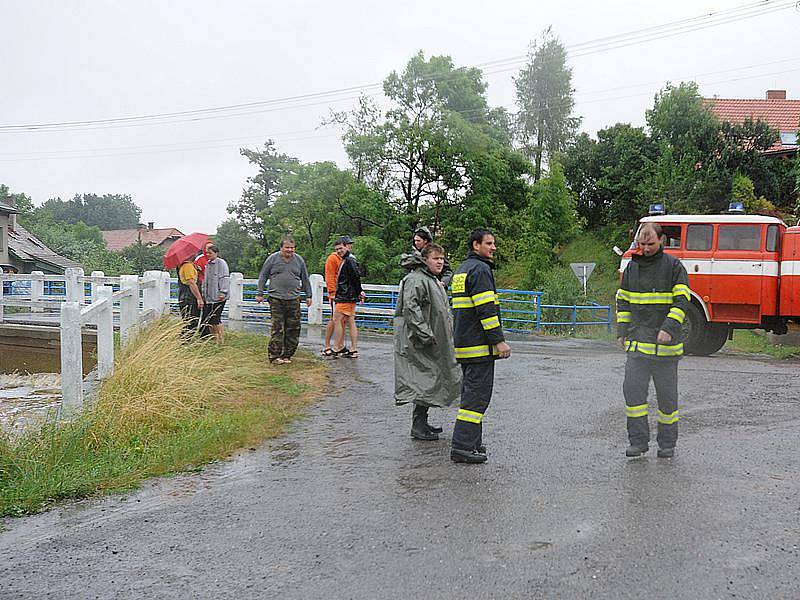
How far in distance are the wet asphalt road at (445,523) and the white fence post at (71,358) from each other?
186 cm

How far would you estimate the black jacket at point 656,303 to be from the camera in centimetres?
642

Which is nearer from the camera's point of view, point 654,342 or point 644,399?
point 654,342

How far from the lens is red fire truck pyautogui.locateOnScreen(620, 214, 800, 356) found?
13273 millimetres

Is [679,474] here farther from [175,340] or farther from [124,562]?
[175,340]

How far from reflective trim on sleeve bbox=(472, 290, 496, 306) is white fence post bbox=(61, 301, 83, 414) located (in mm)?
3598

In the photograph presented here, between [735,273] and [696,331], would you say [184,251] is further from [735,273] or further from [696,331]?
[735,273]

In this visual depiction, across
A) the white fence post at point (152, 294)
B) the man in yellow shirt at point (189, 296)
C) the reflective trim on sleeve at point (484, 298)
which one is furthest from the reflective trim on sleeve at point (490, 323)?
the white fence post at point (152, 294)

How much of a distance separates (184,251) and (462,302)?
736 cm

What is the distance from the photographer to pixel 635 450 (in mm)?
6461

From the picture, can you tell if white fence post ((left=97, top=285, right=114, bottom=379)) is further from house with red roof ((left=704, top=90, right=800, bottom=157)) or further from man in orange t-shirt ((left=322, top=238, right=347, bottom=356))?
house with red roof ((left=704, top=90, right=800, bottom=157))

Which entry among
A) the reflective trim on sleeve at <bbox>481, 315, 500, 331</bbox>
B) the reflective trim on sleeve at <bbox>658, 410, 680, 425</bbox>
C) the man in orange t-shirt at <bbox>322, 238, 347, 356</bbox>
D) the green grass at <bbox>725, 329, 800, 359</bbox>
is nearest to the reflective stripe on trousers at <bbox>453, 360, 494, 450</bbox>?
the reflective trim on sleeve at <bbox>481, 315, 500, 331</bbox>

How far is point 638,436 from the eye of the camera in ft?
21.3

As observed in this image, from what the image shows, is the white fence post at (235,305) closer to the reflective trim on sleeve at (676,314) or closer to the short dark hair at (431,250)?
the short dark hair at (431,250)

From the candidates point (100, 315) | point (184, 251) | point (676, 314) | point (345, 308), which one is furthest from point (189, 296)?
point (676, 314)
